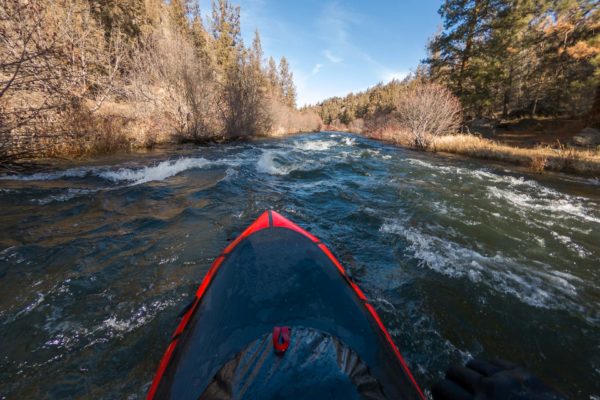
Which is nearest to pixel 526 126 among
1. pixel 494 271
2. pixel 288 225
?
pixel 494 271

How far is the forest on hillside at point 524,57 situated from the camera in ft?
45.8

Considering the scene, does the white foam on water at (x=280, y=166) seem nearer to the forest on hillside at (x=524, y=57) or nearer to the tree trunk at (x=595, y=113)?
the forest on hillside at (x=524, y=57)

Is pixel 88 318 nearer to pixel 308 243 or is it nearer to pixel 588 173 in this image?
pixel 308 243

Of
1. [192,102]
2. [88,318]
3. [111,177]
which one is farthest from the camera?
[192,102]

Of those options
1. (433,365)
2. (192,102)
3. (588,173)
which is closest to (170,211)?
(433,365)

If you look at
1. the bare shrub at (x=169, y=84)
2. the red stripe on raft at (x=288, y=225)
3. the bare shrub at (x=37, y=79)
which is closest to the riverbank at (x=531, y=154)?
the red stripe on raft at (x=288, y=225)

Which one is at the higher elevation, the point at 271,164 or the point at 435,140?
the point at 435,140

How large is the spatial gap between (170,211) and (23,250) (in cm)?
193

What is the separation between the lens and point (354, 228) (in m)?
4.39

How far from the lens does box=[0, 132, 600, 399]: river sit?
74.9 inches

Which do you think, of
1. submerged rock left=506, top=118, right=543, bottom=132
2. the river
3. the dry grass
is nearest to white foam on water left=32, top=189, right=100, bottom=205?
the river

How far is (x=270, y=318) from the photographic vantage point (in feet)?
4.80

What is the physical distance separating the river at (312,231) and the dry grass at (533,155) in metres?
2.97

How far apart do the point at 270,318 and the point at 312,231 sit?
277 cm
